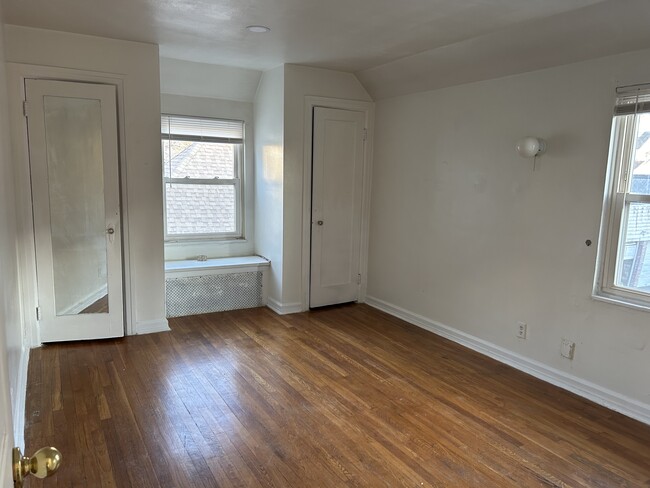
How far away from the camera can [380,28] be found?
10.5ft

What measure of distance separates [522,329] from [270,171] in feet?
8.97

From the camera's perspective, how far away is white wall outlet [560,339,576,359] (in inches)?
126

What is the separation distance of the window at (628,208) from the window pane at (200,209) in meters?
3.58

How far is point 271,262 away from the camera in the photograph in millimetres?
4883

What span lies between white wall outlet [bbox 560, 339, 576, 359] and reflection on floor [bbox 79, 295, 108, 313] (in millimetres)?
3476

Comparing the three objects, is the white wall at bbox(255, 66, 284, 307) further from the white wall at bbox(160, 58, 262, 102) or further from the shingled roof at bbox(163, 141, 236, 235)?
the shingled roof at bbox(163, 141, 236, 235)

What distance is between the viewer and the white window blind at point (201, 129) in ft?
15.5

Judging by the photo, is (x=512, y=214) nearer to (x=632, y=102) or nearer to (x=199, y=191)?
(x=632, y=102)

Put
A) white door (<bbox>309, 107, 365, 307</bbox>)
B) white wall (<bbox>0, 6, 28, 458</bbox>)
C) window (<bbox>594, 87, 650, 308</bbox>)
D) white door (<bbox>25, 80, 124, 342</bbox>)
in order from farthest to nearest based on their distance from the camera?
white door (<bbox>309, 107, 365, 307</bbox>) → white door (<bbox>25, 80, 124, 342</bbox>) → window (<bbox>594, 87, 650, 308</bbox>) → white wall (<bbox>0, 6, 28, 458</bbox>)

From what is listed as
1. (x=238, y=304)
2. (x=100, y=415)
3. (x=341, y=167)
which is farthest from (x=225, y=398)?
→ (x=341, y=167)

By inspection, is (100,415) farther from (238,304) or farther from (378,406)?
(238,304)

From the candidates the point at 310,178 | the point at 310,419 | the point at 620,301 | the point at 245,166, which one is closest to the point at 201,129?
the point at 245,166

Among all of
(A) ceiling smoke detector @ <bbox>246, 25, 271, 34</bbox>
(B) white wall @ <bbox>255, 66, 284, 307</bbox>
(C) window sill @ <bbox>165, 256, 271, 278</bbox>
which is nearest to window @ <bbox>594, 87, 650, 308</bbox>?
(A) ceiling smoke detector @ <bbox>246, 25, 271, 34</bbox>

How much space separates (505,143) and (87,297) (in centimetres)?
349
